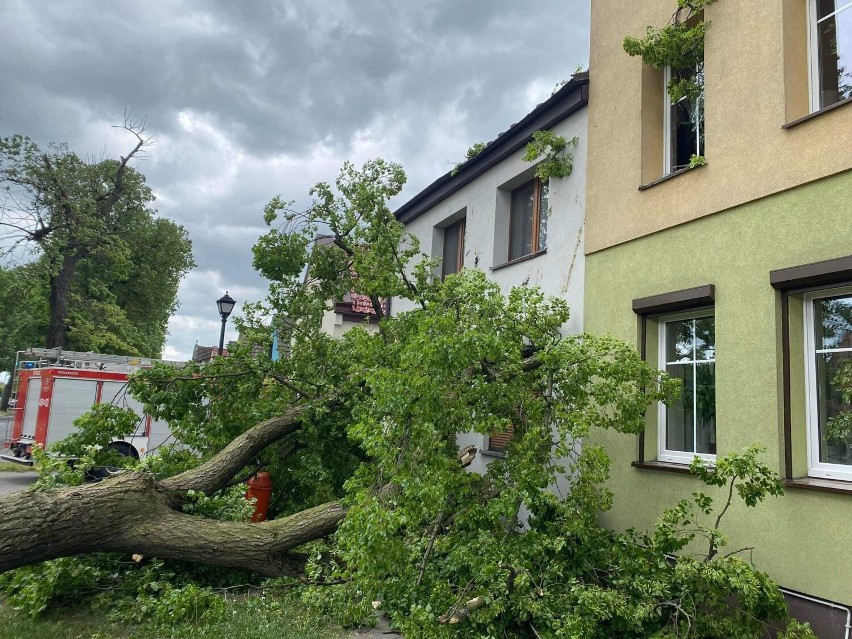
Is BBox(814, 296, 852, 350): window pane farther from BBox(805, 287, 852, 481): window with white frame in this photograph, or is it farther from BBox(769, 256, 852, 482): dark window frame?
BBox(769, 256, 852, 482): dark window frame

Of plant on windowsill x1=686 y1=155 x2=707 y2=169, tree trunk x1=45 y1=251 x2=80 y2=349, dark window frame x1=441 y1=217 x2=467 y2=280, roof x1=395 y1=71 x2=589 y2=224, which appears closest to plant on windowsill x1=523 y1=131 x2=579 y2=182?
roof x1=395 y1=71 x2=589 y2=224

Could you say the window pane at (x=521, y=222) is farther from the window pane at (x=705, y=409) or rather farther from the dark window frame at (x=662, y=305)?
the window pane at (x=705, y=409)

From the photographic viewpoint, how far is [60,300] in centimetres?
2584

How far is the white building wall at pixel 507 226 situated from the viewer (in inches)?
284

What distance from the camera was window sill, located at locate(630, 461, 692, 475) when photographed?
5.25 meters

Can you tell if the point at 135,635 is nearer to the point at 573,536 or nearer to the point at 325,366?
the point at 573,536

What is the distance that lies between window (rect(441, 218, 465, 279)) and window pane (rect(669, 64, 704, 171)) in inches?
191

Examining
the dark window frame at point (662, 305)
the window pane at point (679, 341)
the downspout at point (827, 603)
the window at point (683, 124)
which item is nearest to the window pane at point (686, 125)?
the window at point (683, 124)

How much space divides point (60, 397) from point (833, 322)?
47.9 ft

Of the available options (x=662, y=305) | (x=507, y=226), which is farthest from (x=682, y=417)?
(x=507, y=226)

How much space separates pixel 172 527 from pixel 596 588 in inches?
150

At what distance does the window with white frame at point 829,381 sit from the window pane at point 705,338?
92cm

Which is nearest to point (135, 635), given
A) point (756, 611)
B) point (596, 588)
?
point (596, 588)

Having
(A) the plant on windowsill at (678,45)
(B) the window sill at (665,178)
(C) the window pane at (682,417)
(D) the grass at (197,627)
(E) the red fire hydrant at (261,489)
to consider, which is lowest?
(D) the grass at (197,627)
